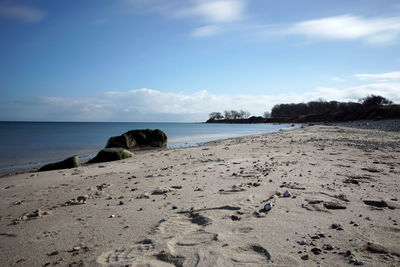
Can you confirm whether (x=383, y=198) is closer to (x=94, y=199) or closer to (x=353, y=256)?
(x=353, y=256)

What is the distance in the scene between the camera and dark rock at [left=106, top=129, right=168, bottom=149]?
1879 centimetres

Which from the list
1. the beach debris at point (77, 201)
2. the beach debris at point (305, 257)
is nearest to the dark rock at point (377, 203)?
the beach debris at point (305, 257)

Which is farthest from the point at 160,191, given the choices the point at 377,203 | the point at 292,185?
the point at 377,203

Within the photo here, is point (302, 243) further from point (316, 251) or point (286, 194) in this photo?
point (286, 194)

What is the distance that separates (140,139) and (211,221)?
1733cm

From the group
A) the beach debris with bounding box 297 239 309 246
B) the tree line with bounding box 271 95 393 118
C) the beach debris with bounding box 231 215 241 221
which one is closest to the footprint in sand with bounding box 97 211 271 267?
the beach debris with bounding box 231 215 241 221

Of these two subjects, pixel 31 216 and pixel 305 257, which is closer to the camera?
pixel 305 257

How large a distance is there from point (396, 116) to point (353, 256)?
241 feet

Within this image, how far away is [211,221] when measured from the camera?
3.71 meters

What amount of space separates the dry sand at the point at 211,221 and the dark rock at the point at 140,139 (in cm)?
1212

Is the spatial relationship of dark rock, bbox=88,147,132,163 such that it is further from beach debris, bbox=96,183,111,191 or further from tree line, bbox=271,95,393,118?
tree line, bbox=271,95,393,118

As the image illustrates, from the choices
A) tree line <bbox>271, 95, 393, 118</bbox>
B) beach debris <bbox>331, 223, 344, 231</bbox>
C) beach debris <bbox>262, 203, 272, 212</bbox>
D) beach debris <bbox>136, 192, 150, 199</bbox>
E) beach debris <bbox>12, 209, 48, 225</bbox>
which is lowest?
beach debris <bbox>12, 209, 48, 225</bbox>

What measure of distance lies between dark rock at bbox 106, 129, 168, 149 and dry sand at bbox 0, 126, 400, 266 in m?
12.1

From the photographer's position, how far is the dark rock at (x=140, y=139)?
18.8 meters
